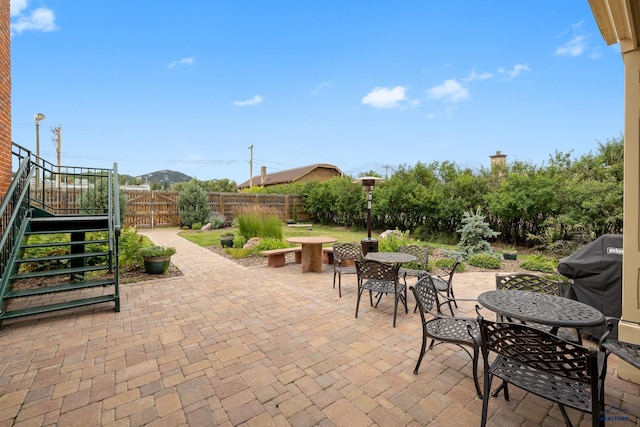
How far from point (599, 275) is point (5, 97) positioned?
7950mm

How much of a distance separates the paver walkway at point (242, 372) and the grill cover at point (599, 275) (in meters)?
0.73

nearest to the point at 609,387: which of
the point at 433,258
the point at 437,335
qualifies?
the point at 437,335

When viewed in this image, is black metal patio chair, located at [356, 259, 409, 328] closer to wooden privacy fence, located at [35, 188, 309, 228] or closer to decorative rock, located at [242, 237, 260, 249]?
decorative rock, located at [242, 237, 260, 249]

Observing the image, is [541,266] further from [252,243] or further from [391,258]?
[252,243]

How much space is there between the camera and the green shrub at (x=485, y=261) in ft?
19.9

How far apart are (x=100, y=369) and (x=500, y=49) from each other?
9763 millimetres

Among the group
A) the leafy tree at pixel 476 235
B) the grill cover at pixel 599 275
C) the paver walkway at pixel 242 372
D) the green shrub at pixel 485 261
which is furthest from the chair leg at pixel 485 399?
the leafy tree at pixel 476 235

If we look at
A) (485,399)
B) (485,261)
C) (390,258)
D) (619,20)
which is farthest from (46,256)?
(485,261)

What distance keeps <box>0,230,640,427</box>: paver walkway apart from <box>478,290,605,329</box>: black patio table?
→ 0.58 metres

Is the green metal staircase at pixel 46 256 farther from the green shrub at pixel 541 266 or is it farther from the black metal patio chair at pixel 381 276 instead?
the green shrub at pixel 541 266

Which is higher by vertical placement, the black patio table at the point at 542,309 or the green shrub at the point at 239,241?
the black patio table at the point at 542,309

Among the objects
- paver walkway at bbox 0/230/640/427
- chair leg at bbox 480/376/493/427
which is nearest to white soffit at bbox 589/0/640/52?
chair leg at bbox 480/376/493/427

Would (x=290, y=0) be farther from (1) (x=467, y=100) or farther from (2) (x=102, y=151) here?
(2) (x=102, y=151)

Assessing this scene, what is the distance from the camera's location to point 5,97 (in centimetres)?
421
